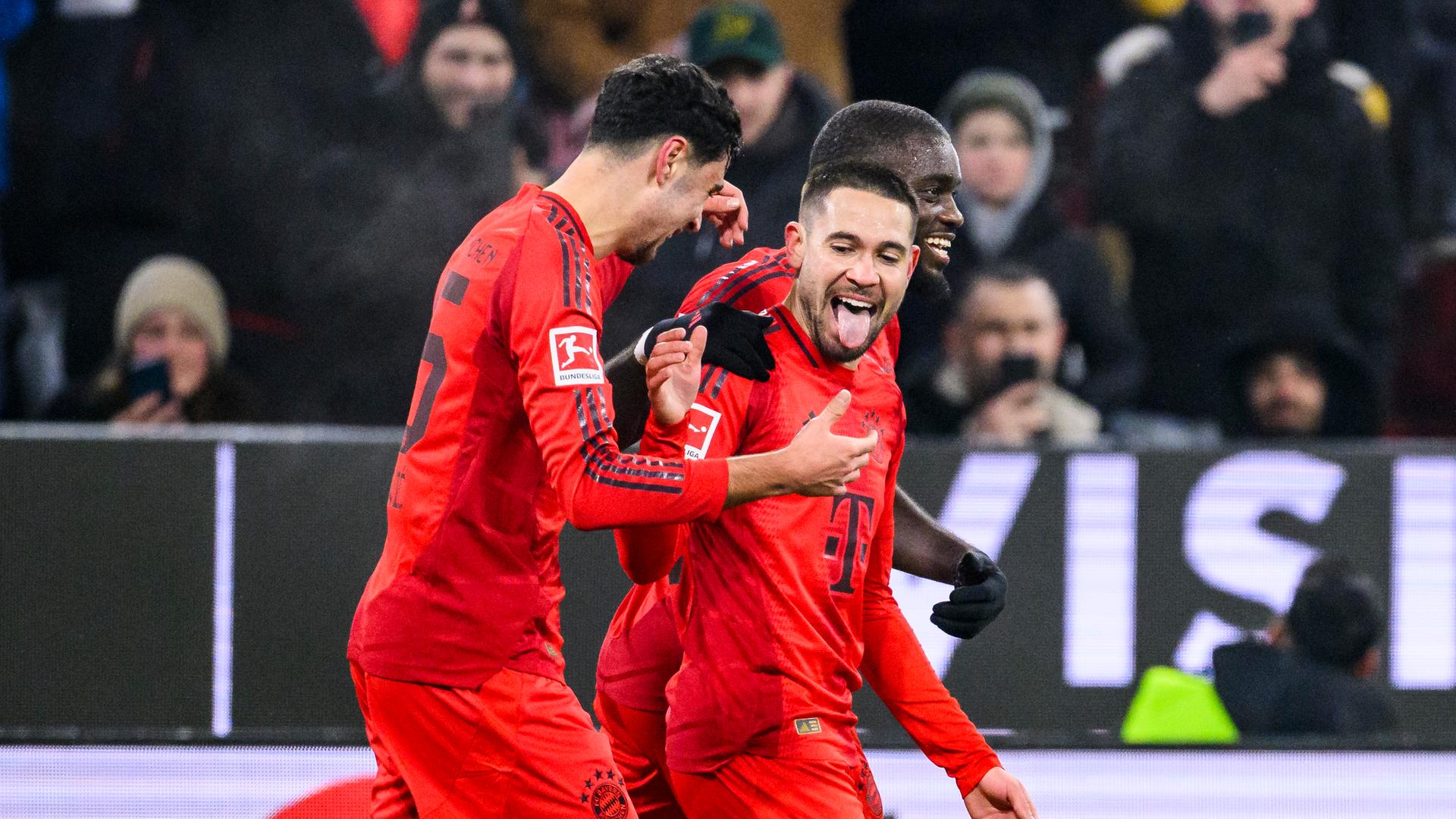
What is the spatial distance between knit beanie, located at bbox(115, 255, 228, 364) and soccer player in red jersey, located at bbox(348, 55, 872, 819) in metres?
3.22

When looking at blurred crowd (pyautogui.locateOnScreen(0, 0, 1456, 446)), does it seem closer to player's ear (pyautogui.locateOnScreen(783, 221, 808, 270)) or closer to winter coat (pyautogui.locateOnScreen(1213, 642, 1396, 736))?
winter coat (pyautogui.locateOnScreen(1213, 642, 1396, 736))

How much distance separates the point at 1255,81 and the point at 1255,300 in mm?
781

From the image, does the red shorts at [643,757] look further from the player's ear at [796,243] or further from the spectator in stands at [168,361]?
the spectator in stands at [168,361]

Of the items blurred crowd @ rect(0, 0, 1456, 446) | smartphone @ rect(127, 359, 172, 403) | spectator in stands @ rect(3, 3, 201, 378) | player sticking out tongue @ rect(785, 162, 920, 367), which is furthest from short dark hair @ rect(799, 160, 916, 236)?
spectator in stands @ rect(3, 3, 201, 378)

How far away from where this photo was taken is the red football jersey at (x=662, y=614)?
3.13 metres

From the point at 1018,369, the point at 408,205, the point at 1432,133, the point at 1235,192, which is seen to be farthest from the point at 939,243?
the point at 1432,133

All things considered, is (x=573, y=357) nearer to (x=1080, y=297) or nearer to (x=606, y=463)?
(x=606, y=463)

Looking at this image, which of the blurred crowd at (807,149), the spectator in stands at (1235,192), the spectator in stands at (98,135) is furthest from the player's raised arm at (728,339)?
the spectator in stands at (98,135)

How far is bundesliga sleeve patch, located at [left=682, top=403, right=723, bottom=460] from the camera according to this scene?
9.27ft

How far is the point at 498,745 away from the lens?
2.83m

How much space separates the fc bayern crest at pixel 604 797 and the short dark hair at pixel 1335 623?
2.88m

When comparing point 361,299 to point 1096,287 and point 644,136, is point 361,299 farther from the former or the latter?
point 644,136

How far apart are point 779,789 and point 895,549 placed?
2.03 ft

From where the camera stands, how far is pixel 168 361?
582cm
